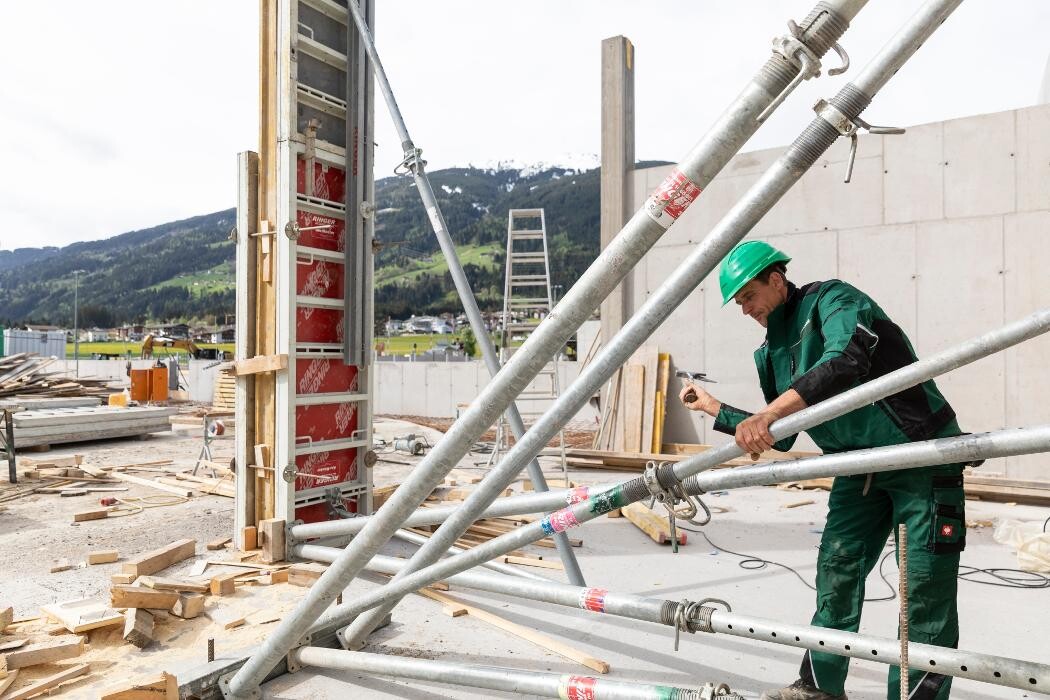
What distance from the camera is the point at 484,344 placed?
15.2ft

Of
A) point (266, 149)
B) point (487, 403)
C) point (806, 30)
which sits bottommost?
point (487, 403)

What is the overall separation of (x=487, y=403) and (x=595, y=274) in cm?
56

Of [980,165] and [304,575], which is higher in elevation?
[980,165]

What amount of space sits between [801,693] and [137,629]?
11.4 feet

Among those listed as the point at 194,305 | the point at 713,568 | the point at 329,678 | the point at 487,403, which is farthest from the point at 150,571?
the point at 194,305

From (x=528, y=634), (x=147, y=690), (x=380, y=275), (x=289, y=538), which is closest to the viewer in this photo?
(x=147, y=690)

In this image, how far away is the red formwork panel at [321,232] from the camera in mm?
5512

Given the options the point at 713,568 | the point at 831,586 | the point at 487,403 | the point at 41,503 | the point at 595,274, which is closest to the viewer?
the point at 595,274

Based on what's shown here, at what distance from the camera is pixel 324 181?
5.73 m

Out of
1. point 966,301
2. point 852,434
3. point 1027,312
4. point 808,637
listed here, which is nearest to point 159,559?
point 808,637

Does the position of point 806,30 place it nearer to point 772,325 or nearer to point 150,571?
point 772,325

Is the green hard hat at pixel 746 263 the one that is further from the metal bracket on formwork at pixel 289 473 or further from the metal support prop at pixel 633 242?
the metal bracket on formwork at pixel 289 473

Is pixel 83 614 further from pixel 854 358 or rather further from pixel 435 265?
pixel 435 265

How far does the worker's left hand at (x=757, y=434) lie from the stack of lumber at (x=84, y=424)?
527 inches
